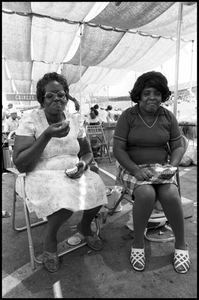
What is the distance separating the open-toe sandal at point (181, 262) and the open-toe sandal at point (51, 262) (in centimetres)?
92

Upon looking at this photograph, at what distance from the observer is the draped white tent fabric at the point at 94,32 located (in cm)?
411

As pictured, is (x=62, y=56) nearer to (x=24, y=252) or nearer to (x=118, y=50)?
(x=118, y=50)

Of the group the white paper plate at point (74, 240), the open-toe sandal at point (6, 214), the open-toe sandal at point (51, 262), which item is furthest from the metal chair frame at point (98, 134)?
the open-toe sandal at point (51, 262)

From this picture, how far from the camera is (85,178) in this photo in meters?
1.80

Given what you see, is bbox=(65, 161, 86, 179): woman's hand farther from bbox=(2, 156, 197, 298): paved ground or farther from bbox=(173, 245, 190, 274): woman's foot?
bbox=(173, 245, 190, 274): woman's foot

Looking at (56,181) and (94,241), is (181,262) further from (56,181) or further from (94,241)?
(56,181)

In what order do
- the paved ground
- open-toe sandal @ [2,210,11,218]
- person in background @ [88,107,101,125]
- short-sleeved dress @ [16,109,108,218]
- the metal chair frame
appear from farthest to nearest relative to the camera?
person in background @ [88,107,101,125]
the metal chair frame
open-toe sandal @ [2,210,11,218]
short-sleeved dress @ [16,109,108,218]
the paved ground

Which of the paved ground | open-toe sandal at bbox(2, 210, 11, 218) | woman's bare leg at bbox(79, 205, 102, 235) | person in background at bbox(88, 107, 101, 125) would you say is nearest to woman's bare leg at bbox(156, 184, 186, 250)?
the paved ground

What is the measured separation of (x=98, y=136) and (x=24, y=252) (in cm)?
469

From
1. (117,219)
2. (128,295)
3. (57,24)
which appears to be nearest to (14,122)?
(57,24)

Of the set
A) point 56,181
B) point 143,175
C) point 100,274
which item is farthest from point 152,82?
point 100,274

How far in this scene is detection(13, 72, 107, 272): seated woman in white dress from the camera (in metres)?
1.56

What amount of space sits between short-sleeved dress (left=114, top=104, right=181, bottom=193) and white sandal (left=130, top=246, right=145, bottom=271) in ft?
1.67

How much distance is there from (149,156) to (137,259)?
858mm
